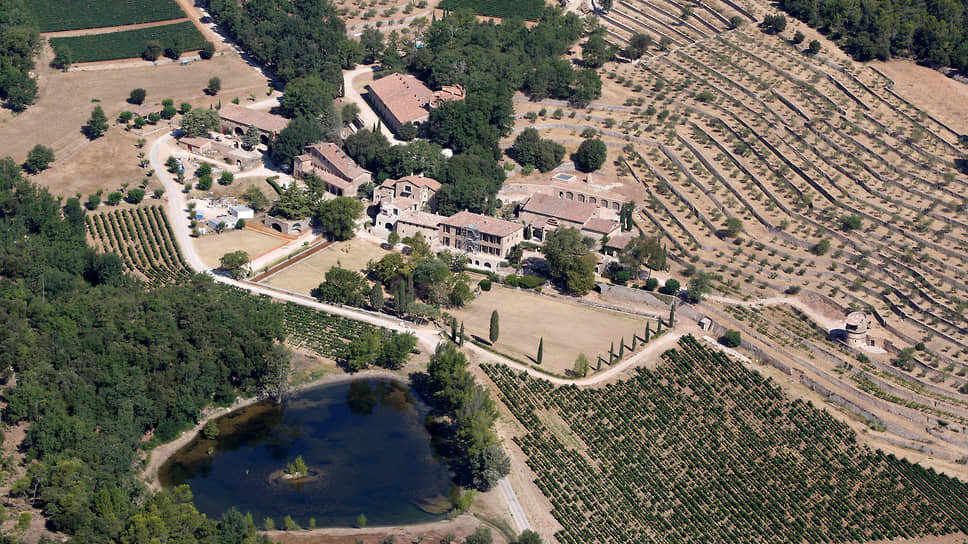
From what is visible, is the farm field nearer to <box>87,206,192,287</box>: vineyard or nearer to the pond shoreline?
<box>87,206,192,287</box>: vineyard

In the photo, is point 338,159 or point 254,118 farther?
point 254,118

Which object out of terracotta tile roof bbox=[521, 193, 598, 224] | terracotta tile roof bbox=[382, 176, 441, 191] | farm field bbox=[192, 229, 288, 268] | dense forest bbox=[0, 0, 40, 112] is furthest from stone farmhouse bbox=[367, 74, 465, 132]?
dense forest bbox=[0, 0, 40, 112]

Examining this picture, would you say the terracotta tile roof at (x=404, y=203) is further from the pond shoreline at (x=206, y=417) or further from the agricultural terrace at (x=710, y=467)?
the agricultural terrace at (x=710, y=467)

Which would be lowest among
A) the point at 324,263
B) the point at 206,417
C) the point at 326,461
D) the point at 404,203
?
the point at 206,417

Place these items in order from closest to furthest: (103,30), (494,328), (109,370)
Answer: (109,370) < (494,328) < (103,30)

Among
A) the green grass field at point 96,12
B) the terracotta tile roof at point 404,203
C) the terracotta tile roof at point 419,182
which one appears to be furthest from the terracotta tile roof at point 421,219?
the green grass field at point 96,12

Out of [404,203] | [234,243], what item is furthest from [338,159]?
[234,243]

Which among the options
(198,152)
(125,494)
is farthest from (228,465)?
(198,152)

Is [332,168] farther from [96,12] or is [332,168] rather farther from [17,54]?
[96,12]
